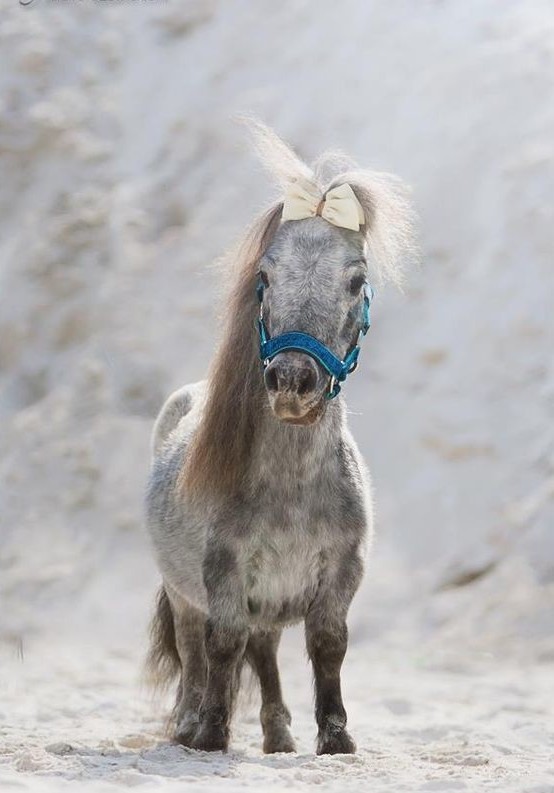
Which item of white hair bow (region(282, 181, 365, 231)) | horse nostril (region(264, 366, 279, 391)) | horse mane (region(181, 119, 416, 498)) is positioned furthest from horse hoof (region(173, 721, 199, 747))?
white hair bow (region(282, 181, 365, 231))

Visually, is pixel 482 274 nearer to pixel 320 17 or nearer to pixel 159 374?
pixel 159 374

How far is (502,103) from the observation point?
11359 mm

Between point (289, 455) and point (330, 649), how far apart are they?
66 cm

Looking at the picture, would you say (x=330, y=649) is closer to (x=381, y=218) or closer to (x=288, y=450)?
(x=288, y=450)

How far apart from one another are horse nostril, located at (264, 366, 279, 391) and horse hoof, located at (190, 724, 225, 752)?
1213mm

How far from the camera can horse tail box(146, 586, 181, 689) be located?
18.6 ft

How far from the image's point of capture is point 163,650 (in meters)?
5.67

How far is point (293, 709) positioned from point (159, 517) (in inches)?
98.2

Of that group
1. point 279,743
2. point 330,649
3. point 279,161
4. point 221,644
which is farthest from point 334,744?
point 279,161

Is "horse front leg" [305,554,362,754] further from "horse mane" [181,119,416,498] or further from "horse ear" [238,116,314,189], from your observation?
"horse ear" [238,116,314,189]

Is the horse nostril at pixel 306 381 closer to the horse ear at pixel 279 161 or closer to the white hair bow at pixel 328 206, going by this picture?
the white hair bow at pixel 328 206

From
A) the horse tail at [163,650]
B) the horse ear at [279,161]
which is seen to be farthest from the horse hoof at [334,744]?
the horse ear at [279,161]

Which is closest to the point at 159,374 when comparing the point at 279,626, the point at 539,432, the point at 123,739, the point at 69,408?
the point at 69,408

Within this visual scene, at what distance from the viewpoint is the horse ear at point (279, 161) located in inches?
177
